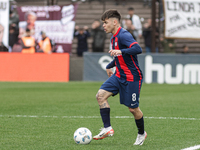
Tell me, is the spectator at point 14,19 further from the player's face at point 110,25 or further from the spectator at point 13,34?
the player's face at point 110,25

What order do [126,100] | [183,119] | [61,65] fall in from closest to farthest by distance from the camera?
[126,100] < [183,119] < [61,65]

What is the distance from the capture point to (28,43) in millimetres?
18797

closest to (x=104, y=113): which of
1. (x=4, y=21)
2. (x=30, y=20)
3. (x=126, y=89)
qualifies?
Answer: (x=126, y=89)

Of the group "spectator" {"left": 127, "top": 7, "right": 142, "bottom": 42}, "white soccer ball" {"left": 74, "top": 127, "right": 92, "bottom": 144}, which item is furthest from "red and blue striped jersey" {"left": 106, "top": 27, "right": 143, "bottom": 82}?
"spectator" {"left": 127, "top": 7, "right": 142, "bottom": 42}

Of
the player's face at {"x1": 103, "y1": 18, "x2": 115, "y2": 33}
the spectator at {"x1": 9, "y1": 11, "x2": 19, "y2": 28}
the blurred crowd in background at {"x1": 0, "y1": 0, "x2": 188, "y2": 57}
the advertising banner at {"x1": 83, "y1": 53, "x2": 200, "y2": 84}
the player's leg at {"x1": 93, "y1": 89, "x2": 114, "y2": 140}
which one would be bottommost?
the advertising banner at {"x1": 83, "y1": 53, "x2": 200, "y2": 84}

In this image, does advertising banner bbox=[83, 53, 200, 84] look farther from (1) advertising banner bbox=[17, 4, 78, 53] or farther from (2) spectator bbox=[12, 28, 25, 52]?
(2) spectator bbox=[12, 28, 25, 52]

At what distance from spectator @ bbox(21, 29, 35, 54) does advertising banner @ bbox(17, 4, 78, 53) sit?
0.60ft

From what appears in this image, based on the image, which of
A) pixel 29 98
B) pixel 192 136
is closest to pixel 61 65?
pixel 29 98

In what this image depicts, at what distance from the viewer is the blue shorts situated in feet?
18.0

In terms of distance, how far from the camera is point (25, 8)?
19016mm

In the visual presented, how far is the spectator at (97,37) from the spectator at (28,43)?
2.69 meters

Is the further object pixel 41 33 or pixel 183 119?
pixel 41 33

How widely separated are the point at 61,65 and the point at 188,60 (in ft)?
17.4

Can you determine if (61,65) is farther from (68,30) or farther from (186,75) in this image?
(186,75)
